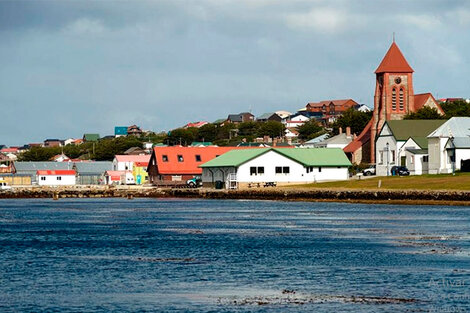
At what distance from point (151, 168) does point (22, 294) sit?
11092 cm

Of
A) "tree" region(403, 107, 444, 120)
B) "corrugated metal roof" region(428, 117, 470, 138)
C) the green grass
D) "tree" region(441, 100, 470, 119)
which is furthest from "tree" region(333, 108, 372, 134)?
the green grass

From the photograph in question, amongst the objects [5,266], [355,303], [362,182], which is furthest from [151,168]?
[355,303]

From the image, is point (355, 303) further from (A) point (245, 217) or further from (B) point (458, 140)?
(B) point (458, 140)

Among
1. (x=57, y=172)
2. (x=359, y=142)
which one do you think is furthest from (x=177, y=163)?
(x=57, y=172)

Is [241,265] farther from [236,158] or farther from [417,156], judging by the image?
[417,156]

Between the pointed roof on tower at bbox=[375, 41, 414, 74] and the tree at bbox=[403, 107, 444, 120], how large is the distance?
26.2ft

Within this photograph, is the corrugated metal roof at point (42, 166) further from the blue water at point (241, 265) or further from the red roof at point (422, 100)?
the blue water at point (241, 265)

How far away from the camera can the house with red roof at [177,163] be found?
445 feet

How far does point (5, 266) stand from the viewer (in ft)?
130

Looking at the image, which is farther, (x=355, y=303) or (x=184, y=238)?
(x=184, y=238)

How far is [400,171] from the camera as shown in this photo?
119m

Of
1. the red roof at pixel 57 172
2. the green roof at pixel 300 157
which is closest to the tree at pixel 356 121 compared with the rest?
the red roof at pixel 57 172

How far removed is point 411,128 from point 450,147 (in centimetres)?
2213

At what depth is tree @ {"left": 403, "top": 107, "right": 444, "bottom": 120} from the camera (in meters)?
153
